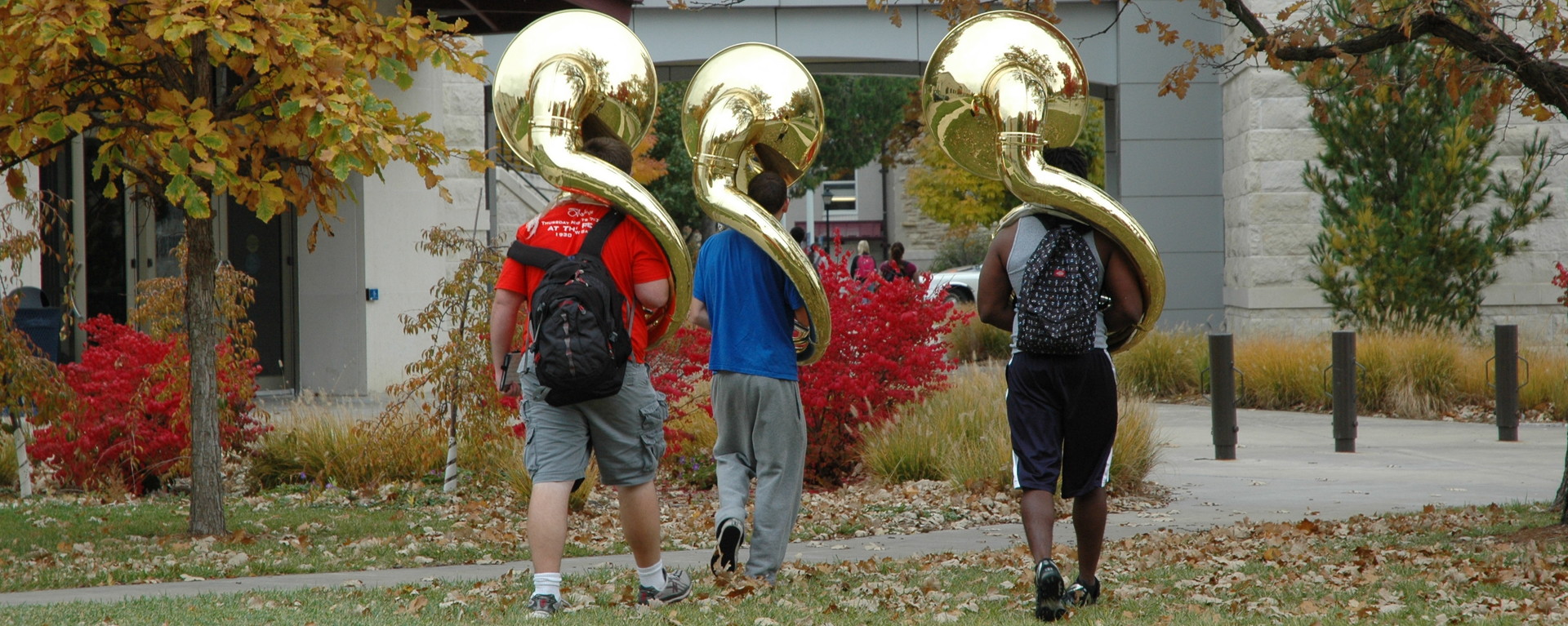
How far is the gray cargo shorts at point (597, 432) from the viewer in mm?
4664

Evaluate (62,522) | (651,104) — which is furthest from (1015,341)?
(62,522)

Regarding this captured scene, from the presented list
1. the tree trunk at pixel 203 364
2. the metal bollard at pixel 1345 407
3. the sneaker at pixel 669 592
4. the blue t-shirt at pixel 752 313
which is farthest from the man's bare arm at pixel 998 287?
the metal bollard at pixel 1345 407

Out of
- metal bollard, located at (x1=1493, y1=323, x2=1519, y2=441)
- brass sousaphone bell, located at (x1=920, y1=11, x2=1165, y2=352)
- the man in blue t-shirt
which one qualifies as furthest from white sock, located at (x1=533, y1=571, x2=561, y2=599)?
metal bollard, located at (x1=1493, y1=323, x2=1519, y2=441)

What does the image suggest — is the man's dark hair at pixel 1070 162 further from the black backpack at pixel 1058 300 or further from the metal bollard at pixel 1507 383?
the metal bollard at pixel 1507 383

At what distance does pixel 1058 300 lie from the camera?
15.3 ft

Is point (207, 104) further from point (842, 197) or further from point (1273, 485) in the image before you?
point (842, 197)

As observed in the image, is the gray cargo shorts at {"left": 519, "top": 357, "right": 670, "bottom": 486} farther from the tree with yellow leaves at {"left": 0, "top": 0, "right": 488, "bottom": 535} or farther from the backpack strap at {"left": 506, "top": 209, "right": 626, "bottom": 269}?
the tree with yellow leaves at {"left": 0, "top": 0, "right": 488, "bottom": 535}

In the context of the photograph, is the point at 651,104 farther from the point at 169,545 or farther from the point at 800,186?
the point at 800,186

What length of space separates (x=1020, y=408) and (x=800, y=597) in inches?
41.2

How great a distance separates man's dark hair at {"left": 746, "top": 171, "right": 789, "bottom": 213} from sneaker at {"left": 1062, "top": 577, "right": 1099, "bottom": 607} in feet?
5.84

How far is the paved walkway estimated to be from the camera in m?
6.13

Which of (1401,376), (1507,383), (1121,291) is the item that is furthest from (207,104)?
(1401,376)

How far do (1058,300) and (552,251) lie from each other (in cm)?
167

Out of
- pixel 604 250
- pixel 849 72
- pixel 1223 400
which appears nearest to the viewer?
pixel 604 250
